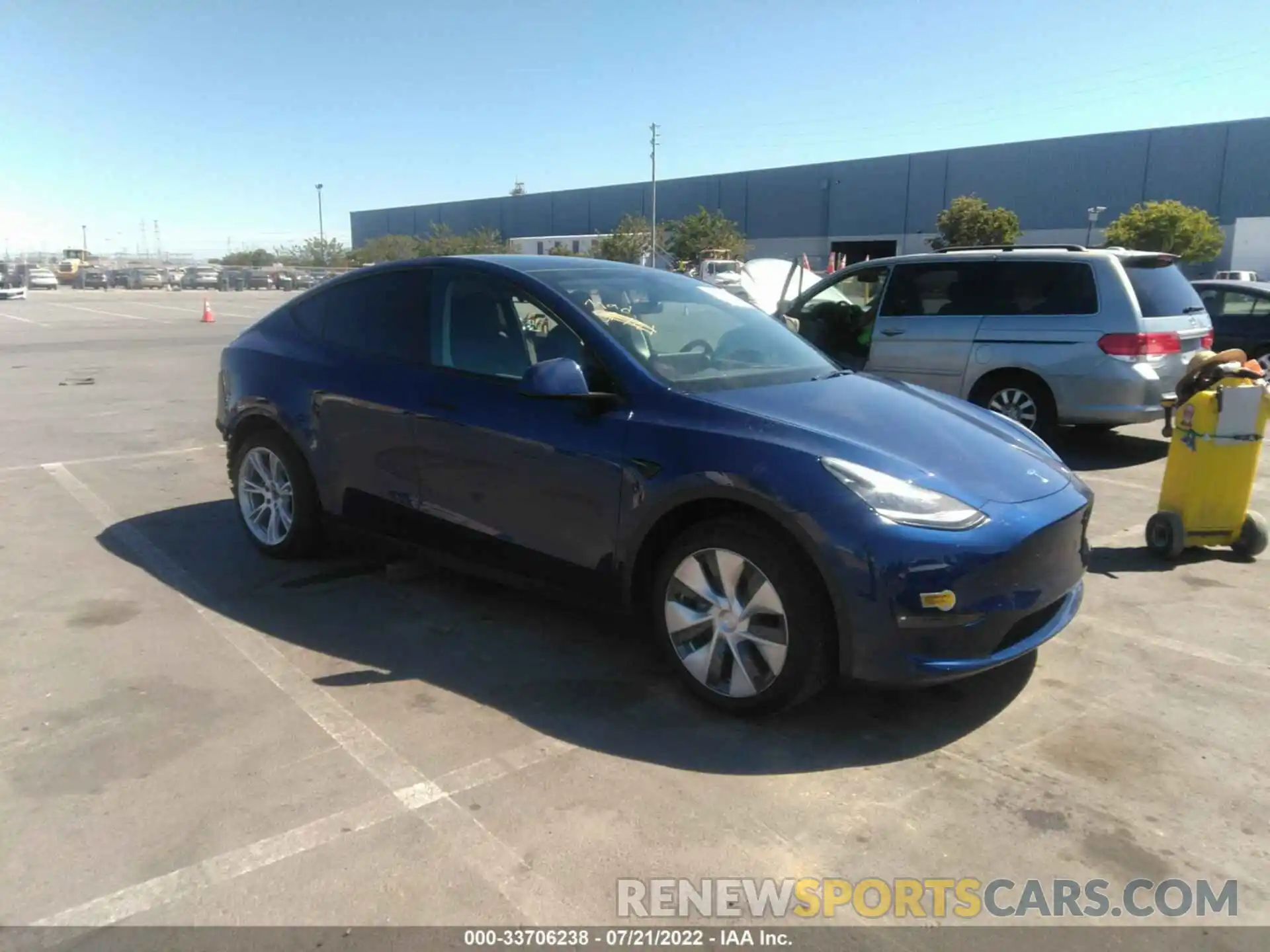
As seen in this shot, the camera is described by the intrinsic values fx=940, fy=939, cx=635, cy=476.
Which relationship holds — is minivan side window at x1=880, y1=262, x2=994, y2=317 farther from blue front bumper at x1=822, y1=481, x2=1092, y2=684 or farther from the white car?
the white car

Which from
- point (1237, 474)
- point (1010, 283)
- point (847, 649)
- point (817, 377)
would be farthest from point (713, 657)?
point (1010, 283)

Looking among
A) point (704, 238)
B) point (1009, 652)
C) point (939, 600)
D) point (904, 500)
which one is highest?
point (704, 238)

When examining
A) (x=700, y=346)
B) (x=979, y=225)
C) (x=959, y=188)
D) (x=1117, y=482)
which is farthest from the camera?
(x=959, y=188)

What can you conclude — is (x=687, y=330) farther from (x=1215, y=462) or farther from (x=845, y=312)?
(x=845, y=312)

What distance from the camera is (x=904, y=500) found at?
3199mm

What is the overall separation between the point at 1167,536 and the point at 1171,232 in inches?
1785

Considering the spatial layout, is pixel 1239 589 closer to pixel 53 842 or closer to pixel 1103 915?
pixel 1103 915

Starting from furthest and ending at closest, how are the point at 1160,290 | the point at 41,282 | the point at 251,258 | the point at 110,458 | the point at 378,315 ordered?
the point at 251,258, the point at 41,282, the point at 110,458, the point at 1160,290, the point at 378,315

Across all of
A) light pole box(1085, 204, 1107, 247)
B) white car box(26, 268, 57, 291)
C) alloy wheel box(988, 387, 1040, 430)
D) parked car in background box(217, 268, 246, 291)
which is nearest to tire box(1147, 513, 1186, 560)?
alloy wheel box(988, 387, 1040, 430)

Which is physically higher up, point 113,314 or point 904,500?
point 904,500

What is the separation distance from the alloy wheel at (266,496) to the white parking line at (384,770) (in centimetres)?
45

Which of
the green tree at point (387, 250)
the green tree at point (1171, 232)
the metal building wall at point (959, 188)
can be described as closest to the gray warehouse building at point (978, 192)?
the metal building wall at point (959, 188)

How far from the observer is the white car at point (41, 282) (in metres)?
56.5

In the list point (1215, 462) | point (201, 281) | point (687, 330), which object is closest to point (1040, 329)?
point (1215, 462)
